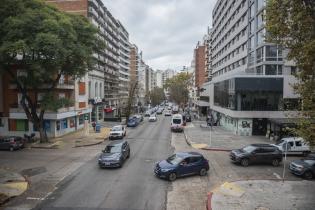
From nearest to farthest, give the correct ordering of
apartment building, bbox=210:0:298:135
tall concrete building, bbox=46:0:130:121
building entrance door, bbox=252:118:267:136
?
apartment building, bbox=210:0:298:135 → building entrance door, bbox=252:118:267:136 → tall concrete building, bbox=46:0:130:121

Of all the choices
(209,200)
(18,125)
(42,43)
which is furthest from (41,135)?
(209,200)

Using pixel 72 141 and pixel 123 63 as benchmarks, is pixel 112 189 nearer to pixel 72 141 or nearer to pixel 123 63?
pixel 72 141

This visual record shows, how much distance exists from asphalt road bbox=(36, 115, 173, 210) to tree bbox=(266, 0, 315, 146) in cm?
812

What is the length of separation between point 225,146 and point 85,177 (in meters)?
17.5

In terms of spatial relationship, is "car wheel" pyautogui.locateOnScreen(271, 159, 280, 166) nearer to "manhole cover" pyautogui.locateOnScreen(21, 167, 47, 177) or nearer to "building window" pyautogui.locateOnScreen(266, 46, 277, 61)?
"manhole cover" pyautogui.locateOnScreen(21, 167, 47, 177)

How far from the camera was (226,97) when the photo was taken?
50.8 m

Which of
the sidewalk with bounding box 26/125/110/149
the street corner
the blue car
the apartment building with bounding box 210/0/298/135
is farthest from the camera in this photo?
the apartment building with bounding box 210/0/298/135

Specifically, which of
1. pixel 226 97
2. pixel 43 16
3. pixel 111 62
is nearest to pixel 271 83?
pixel 226 97

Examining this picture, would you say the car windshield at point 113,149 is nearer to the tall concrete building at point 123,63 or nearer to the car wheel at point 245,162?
the car wheel at point 245,162

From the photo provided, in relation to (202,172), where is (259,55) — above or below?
above

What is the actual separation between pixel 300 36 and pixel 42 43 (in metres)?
22.3

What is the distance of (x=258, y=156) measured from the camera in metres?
26.8

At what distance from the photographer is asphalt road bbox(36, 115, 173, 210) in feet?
56.8

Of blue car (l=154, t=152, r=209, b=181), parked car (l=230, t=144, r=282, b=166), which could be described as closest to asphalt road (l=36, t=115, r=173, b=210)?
blue car (l=154, t=152, r=209, b=181)
